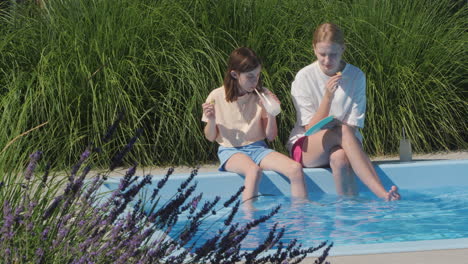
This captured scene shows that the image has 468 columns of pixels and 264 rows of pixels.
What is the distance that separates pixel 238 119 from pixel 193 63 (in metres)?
1.30

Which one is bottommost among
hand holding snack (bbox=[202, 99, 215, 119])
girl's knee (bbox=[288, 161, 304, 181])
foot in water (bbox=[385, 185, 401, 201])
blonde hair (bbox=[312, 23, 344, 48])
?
foot in water (bbox=[385, 185, 401, 201])

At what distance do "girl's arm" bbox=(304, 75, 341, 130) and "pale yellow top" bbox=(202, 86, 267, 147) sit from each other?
14.4 inches

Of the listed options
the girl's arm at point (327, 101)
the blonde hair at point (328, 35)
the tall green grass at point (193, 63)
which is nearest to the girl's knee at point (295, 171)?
the girl's arm at point (327, 101)

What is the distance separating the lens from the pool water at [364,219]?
5.28 meters

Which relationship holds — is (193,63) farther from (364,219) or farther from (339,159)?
(364,219)

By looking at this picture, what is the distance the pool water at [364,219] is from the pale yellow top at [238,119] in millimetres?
461

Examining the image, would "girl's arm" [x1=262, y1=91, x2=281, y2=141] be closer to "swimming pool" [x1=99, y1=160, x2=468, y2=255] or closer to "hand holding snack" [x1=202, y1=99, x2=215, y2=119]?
"swimming pool" [x1=99, y1=160, x2=468, y2=255]

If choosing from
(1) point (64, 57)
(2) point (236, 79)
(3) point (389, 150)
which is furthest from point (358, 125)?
(1) point (64, 57)

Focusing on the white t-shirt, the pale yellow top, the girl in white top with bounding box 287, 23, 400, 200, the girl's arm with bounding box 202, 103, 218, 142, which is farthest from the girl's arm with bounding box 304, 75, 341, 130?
the girl's arm with bounding box 202, 103, 218, 142

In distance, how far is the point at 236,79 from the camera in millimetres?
6309

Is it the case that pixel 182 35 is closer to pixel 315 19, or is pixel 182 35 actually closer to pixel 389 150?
pixel 315 19

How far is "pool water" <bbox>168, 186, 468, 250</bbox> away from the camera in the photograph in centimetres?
528

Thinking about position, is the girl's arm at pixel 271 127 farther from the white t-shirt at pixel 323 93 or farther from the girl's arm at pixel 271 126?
the white t-shirt at pixel 323 93

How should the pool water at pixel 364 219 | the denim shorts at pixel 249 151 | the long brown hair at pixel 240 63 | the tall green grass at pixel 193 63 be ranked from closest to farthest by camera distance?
1. the pool water at pixel 364 219
2. the long brown hair at pixel 240 63
3. the denim shorts at pixel 249 151
4. the tall green grass at pixel 193 63
